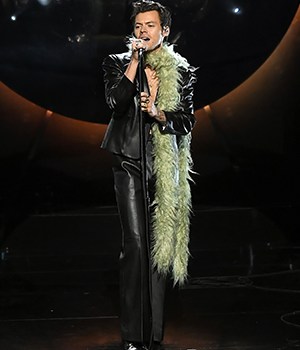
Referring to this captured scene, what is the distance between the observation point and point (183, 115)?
345 cm

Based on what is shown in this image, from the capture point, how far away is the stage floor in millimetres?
3809

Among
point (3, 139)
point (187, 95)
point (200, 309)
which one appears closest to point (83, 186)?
point (3, 139)

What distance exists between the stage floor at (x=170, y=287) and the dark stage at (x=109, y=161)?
1 cm

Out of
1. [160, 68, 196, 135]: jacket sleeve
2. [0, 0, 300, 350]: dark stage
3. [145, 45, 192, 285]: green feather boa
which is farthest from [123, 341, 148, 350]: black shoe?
[160, 68, 196, 135]: jacket sleeve

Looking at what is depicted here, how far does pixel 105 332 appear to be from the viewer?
3891 mm

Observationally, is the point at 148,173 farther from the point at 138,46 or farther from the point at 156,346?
the point at 156,346

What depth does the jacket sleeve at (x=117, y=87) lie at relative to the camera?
3.31 m

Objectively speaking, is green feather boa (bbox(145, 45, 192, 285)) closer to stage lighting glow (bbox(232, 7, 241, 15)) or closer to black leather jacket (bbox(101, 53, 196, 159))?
black leather jacket (bbox(101, 53, 196, 159))

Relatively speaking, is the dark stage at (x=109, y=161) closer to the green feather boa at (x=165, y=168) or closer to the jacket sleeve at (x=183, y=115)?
the green feather boa at (x=165, y=168)

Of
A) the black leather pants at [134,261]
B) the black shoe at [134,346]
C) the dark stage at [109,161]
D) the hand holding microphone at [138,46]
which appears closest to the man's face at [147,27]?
the hand holding microphone at [138,46]

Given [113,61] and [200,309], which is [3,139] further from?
[113,61]

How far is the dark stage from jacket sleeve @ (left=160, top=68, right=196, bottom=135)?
1084 mm

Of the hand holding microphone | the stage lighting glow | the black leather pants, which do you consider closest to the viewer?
the hand holding microphone

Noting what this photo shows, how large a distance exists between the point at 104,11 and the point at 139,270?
7.44 ft
